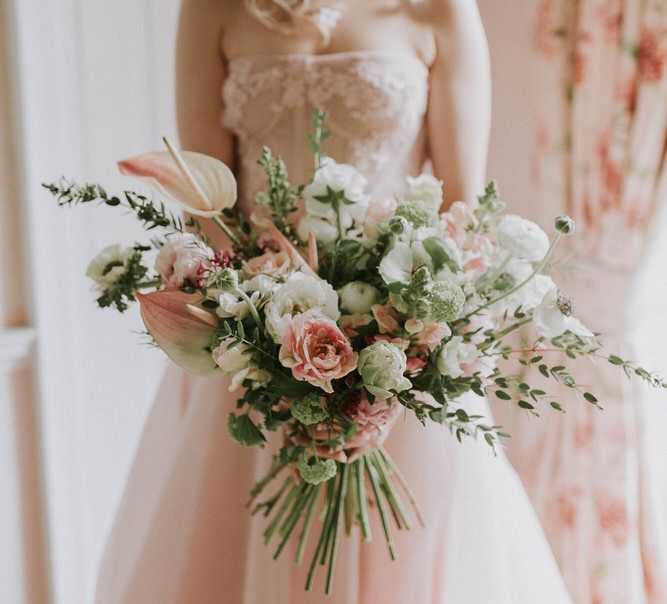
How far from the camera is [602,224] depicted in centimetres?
157

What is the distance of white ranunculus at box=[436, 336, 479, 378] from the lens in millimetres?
779

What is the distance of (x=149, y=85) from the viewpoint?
5.67ft

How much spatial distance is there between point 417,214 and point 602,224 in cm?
90

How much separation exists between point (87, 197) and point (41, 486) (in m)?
0.98

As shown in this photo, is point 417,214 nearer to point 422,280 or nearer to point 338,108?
point 422,280

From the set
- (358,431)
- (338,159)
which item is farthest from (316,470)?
(338,159)

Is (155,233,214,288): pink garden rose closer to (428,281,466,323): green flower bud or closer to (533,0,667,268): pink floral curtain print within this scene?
(428,281,466,323): green flower bud

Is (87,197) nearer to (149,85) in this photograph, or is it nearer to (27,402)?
(27,402)

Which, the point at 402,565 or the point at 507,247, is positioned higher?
the point at 507,247

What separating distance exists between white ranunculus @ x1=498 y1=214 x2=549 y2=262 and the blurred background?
0.85m

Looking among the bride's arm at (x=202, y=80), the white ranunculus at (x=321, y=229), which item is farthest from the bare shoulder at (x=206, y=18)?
the white ranunculus at (x=321, y=229)

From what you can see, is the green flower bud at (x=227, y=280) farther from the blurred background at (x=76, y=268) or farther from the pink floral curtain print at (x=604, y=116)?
the pink floral curtain print at (x=604, y=116)

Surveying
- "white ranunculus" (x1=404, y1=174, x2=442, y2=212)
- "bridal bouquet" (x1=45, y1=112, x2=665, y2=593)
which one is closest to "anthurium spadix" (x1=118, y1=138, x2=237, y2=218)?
"bridal bouquet" (x1=45, y1=112, x2=665, y2=593)

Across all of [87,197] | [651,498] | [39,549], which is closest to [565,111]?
[651,498]
